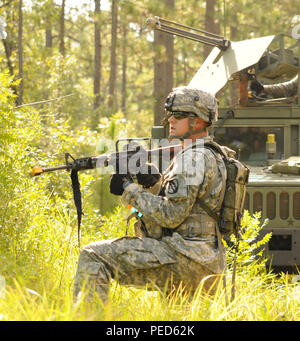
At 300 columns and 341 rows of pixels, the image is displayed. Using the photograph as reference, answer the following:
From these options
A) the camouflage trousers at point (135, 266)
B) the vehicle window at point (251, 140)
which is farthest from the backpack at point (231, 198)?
the vehicle window at point (251, 140)

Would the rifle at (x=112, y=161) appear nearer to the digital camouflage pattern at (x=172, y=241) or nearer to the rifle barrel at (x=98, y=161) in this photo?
the rifle barrel at (x=98, y=161)

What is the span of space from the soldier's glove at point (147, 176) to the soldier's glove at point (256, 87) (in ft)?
15.3

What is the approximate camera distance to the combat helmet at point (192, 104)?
12.6 feet

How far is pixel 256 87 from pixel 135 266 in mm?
5132

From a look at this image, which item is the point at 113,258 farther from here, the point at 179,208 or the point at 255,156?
the point at 255,156

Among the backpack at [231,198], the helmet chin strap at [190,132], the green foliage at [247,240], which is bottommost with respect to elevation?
the green foliage at [247,240]

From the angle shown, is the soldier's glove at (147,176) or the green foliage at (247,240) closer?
the soldier's glove at (147,176)

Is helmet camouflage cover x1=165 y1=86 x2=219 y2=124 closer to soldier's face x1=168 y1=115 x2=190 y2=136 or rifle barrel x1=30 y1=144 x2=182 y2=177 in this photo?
soldier's face x1=168 y1=115 x2=190 y2=136

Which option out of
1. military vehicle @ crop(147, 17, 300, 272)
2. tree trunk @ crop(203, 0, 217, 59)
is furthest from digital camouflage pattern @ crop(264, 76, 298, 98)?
tree trunk @ crop(203, 0, 217, 59)

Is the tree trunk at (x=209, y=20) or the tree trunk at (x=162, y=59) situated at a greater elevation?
the tree trunk at (x=209, y=20)

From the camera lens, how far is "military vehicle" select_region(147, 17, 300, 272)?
19.6ft

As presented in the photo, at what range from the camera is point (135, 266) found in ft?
11.9
